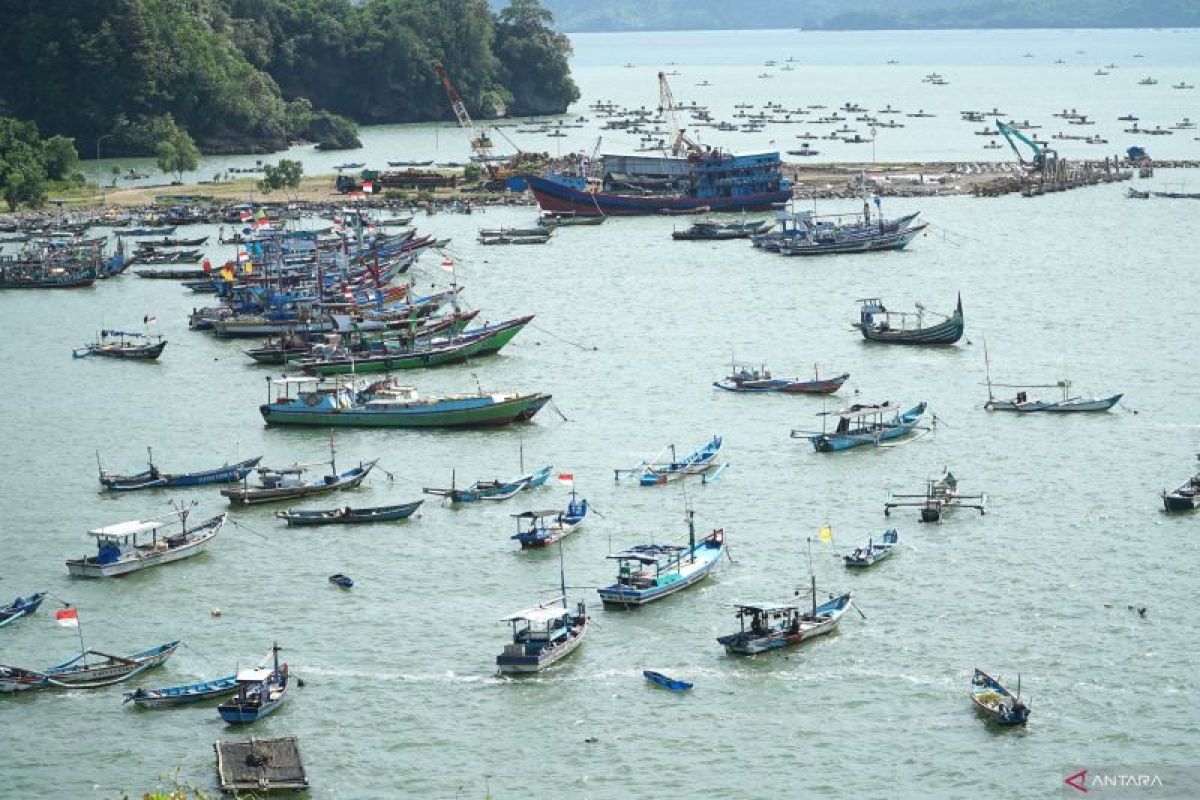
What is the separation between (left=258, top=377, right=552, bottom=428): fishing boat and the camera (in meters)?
58.0

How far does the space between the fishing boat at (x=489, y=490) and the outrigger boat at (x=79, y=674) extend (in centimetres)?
1247

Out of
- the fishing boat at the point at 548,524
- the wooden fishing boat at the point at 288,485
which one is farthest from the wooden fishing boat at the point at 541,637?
the wooden fishing boat at the point at 288,485

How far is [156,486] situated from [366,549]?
790cm

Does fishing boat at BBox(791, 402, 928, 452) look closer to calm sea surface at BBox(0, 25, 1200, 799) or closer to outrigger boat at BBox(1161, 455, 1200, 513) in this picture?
calm sea surface at BBox(0, 25, 1200, 799)

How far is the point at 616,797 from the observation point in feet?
112

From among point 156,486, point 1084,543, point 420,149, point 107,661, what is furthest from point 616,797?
point 420,149

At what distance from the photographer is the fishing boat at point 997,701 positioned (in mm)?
35906

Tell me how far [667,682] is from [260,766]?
26.6 feet

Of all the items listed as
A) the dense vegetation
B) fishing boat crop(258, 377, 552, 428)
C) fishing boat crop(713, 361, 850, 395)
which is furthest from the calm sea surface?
the dense vegetation

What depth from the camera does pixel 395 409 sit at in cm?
5844

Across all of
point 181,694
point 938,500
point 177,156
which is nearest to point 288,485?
point 181,694

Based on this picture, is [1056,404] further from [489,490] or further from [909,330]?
[489,490]

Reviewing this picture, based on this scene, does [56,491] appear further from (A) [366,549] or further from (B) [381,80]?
(B) [381,80]

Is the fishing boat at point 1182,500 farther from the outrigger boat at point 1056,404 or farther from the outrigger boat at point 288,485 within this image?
the outrigger boat at point 288,485
